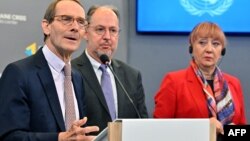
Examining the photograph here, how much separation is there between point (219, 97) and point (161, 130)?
1.80 metres

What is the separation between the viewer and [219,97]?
3.44 meters

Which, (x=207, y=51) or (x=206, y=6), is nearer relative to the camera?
(x=207, y=51)

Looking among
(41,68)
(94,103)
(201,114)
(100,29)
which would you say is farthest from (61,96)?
(201,114)

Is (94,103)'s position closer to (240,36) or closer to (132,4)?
(132,4)

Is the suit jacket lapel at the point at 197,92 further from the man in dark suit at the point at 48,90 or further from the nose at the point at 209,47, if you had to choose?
the man in dark suit at the point at 48,90

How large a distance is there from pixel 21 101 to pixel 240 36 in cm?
242

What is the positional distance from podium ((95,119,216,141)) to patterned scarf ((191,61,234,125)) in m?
1.67

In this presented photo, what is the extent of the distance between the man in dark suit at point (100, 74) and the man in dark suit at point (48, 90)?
0.27 metres

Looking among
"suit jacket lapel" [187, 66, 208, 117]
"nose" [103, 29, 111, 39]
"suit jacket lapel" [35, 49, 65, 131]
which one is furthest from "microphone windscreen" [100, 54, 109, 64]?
"suit jacket lapel" [187, 66, 208, 117]

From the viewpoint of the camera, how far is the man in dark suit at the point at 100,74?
9.99ft

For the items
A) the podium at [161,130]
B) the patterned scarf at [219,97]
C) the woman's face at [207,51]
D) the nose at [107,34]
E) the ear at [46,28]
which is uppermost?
the ear at [46,28]

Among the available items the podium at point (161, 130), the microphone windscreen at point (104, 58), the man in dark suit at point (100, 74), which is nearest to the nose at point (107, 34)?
the man in dark suit at point (100, 74)

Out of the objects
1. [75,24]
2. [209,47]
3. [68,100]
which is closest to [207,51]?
[209,47]

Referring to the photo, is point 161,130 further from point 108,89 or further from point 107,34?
point 107,34
